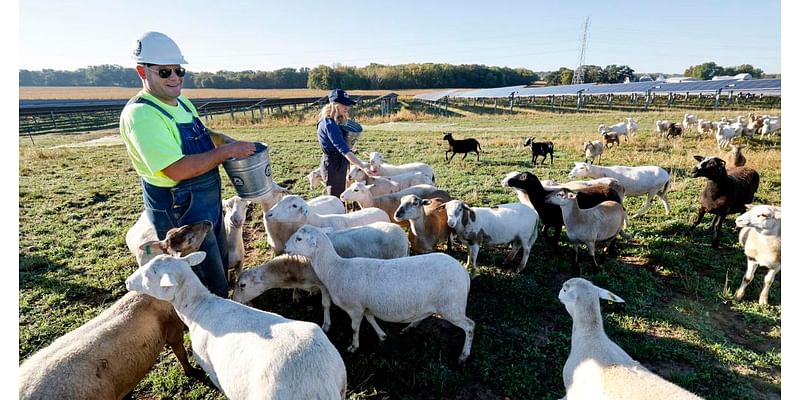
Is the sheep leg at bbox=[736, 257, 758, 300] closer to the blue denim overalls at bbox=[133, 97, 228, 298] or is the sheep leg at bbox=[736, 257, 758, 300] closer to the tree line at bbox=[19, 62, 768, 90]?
the blue denim overalls at bbox=[133, 97, 228, 298]

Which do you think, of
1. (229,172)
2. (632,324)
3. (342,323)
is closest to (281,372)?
(229,172)

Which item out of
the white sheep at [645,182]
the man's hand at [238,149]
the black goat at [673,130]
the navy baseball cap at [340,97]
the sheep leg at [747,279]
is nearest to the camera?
the man's hand at [238,149]

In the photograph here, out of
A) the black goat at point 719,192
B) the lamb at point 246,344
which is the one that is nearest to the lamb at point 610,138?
the black goat at point 719,192

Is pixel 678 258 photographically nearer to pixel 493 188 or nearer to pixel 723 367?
pixel 723 367

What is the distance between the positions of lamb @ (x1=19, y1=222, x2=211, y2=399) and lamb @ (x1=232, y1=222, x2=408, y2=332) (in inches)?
37.4

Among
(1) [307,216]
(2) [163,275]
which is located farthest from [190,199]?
(1) [307,216]

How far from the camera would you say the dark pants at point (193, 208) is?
334 centimetres

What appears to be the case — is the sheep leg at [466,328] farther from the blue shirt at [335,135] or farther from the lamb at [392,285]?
the blue shirt at [335,135]

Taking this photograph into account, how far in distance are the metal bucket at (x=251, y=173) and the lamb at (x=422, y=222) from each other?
105 inches

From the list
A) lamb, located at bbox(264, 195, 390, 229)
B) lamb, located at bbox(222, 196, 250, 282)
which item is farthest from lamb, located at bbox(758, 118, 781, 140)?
lamb, located at bbox(222, 196, 250, 282)

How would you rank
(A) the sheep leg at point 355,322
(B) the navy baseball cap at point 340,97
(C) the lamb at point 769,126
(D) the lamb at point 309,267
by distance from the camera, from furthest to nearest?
(C) the lamb at point 769,126, (B) the navy baseball cap at point 340,97, (D) the lamb at point 309,267, (A) the sheep leg at point 355,322

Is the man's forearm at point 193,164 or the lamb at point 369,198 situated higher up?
the man's forearm at point 193,164

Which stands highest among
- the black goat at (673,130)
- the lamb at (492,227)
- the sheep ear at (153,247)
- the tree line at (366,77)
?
the tree line at (366,77)

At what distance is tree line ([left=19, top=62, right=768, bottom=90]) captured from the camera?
100m
